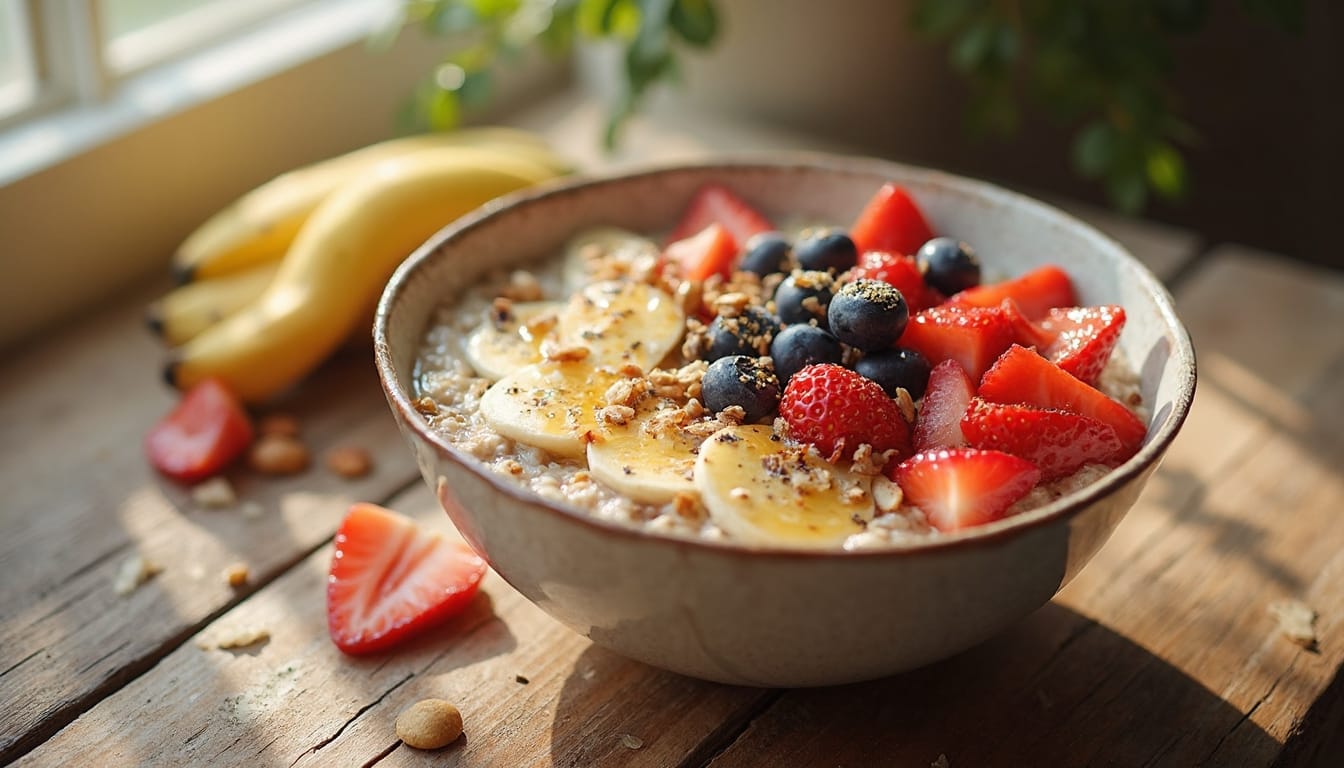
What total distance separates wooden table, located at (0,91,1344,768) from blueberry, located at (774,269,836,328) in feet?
1.06

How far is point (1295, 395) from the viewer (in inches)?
57.6

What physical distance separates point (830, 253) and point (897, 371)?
17cm

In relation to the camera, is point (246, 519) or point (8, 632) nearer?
point (8, 632)

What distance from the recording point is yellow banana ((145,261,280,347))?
1.48 metres

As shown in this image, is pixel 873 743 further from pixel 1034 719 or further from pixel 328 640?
pixel 328 640

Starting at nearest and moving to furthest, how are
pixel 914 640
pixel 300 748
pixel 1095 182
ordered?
pixel 914 640, pixel 300 748, pixel 1095 182

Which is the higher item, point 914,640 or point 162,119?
point 162,119

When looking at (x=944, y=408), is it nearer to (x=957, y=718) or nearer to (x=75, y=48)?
(x=957, y=718)

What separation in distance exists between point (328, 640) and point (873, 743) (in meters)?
0.49

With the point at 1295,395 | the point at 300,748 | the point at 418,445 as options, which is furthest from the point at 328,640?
the point at 1295,395

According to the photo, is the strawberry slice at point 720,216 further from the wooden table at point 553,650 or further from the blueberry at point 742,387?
the wooden table at point 553,650

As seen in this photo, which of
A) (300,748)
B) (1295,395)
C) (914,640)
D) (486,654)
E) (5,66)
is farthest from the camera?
(5,66)

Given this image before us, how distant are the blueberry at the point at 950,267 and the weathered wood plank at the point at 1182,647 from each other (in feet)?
1.02

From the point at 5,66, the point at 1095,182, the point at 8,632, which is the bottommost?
the point at 1095,182
